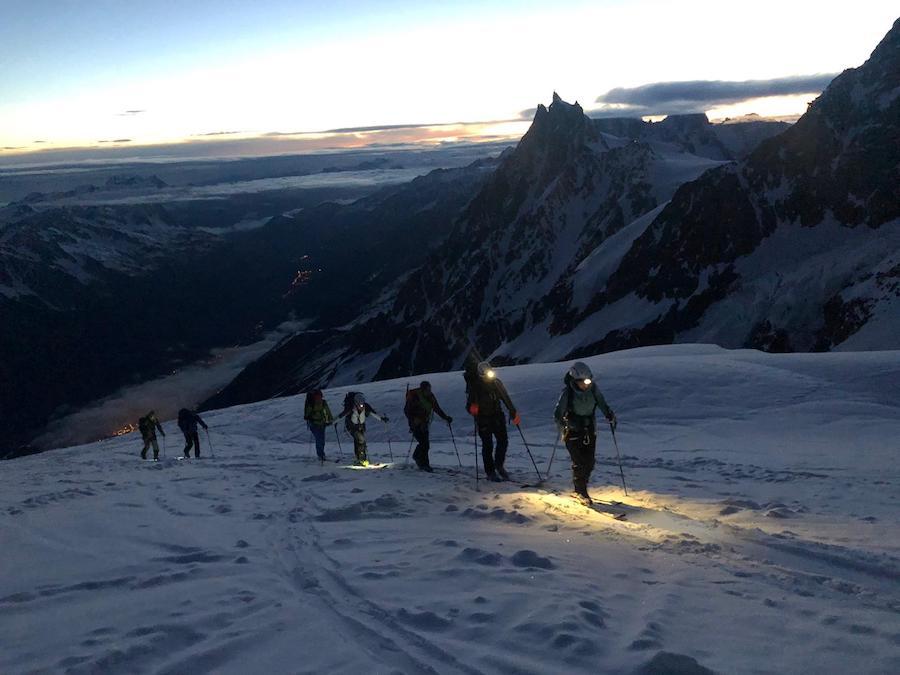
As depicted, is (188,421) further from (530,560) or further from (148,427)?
(530,560)

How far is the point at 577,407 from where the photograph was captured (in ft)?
34.6

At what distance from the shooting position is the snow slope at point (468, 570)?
5184 mm

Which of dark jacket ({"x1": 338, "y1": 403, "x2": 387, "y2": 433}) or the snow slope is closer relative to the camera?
the snow slope

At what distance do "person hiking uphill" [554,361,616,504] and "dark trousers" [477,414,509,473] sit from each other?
6.57 ft


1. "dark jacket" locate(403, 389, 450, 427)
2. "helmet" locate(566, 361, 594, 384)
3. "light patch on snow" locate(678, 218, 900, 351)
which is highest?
"helmet" locate(566, 361, 594, 384)

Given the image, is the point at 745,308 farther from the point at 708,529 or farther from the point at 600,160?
the point at 600,160

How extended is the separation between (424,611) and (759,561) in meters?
3.64

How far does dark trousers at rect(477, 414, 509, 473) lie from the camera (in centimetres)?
1250

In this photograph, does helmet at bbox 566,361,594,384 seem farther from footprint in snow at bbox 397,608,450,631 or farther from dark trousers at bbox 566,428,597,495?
footprint in snow at bbox 397,608,450,631

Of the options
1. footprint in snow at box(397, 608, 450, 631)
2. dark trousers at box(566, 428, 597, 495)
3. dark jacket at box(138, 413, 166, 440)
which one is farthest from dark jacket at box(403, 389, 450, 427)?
dark jacket at box(138, 413, 166, 440)

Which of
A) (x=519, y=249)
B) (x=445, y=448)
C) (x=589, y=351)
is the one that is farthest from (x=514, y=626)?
(x=519, y=249)

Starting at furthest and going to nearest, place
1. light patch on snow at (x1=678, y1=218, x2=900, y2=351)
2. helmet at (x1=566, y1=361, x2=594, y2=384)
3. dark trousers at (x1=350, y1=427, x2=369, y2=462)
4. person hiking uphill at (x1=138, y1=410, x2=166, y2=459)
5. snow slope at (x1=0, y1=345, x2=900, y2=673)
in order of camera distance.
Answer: light patch on snow at (x1=678, y1=218, x2=900, y2=351) → person hiking uphill at (x1=138, y1=410, x2=166, y2=459) → dark trousers at (x1=350, y1=427, x2=369, y2=462) → helmet at (x1=566, y1=361, x2=594, y2=384) → snow slope at (x1=0, y1=345, x2=900, y2=673)

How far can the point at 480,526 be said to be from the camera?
8.91m

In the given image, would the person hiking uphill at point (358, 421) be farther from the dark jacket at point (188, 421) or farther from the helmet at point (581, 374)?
the helmet at point (581, 374)
